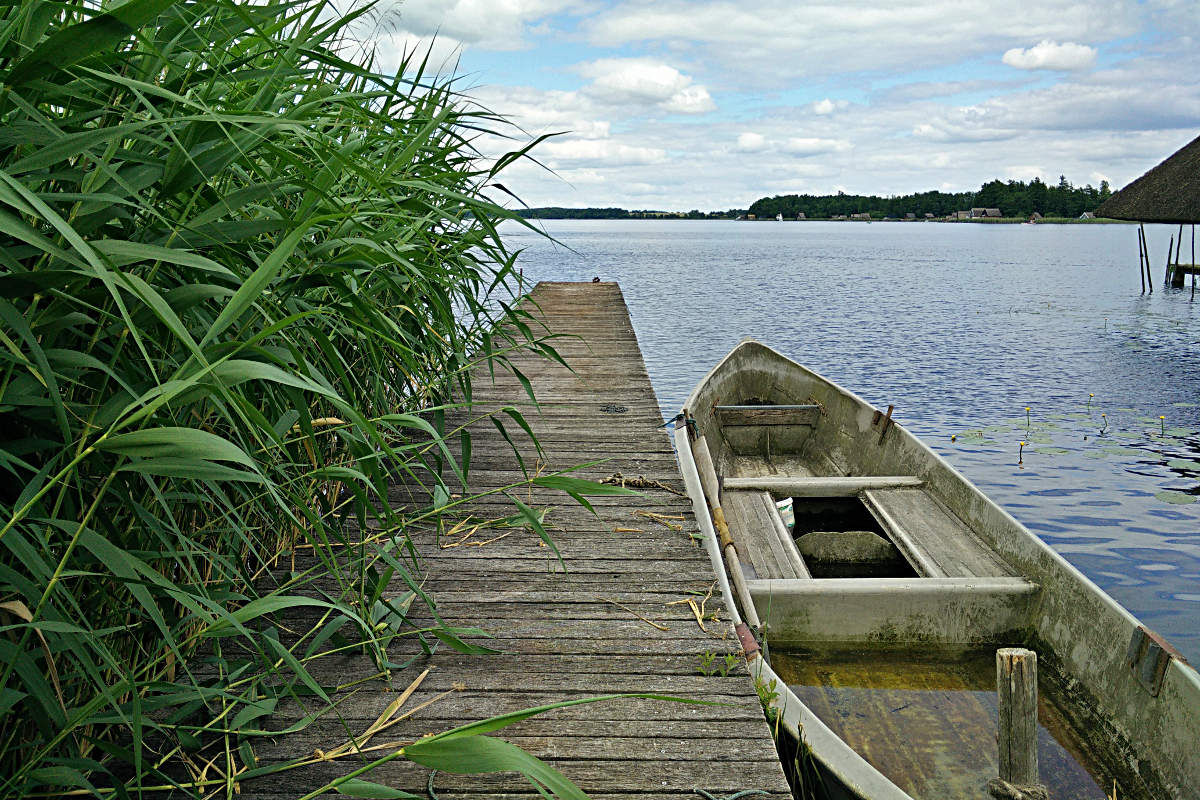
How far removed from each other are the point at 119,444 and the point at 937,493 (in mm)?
5040

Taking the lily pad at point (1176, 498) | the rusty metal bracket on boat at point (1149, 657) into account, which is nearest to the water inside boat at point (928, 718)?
the rusty metal bracket on boat at point (1149, 657)

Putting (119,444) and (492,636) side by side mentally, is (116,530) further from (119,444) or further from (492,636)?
(492,636)

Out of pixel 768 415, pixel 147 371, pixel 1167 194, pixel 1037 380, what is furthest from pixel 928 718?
pixel 1167 194

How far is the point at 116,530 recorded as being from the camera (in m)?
1.26

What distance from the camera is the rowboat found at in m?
2.68

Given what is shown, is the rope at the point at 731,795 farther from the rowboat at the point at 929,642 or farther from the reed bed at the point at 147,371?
the rowboat at the point at 929,642

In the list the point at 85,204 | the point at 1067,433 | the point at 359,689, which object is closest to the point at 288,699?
the point at 359,689

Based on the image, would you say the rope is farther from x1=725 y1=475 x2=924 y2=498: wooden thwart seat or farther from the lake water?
x1=725 y1=475 x2=924 y2=498: wooden thwart seat

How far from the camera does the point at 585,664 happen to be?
2.04 meters

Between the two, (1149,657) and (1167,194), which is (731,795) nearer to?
(1149,657)

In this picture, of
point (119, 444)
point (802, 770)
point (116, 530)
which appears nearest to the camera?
point (119, 444)

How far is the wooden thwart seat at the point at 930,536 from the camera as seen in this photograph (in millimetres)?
4066

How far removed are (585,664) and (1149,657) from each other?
2.17 meters

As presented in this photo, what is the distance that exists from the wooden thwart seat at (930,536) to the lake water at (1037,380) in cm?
195
